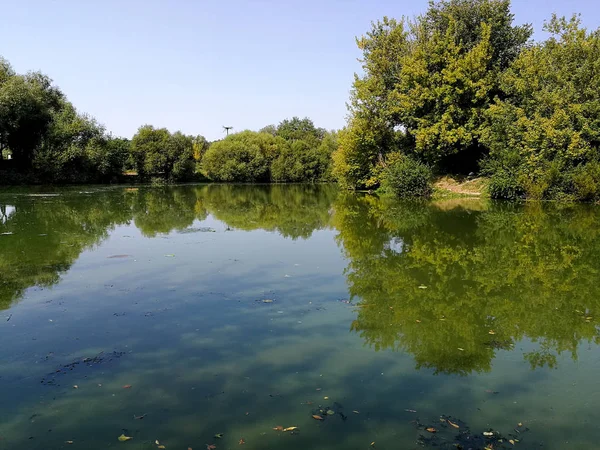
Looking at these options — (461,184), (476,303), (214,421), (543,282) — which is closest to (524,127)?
(461,184)

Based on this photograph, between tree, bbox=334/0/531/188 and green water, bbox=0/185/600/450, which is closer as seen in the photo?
green water, bbox=0/185/600/450

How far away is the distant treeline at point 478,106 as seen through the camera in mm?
24453

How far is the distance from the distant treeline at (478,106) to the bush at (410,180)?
0.24 ft

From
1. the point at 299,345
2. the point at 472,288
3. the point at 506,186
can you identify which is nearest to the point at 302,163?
the point at 506,186

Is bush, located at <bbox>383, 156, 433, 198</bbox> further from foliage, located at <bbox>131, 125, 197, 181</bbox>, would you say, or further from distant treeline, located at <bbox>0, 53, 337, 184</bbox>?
foliage, located at <bbox>131, 125, 197, 181</bbox>

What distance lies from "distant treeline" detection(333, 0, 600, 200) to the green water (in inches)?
594

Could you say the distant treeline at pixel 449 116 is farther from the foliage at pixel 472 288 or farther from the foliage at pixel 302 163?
the foliage at pixel 302 163

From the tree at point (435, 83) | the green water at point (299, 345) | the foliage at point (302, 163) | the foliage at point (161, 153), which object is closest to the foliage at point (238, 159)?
the foliage at point (302, 163)

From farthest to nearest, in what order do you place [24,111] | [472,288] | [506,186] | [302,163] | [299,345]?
[302,163] < [24,111] < [506,186] < [472,288] < [299,345]

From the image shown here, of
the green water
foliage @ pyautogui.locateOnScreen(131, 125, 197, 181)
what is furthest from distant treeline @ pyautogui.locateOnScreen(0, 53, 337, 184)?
the green water

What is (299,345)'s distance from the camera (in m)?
5.56

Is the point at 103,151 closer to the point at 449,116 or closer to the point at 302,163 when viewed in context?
the point at 302,163

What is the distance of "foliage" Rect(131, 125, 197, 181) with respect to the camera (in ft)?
179

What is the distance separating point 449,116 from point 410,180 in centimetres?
491
